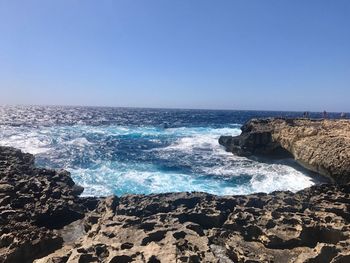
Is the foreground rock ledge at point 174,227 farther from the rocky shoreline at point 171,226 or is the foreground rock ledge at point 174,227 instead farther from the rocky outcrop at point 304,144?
the rocky outcrop at point 304,144

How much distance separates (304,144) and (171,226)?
22634 millimetres

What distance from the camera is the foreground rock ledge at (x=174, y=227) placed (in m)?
11.5

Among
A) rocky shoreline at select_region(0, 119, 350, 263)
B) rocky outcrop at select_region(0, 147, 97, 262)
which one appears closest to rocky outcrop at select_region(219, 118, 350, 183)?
rocky shoreline at select_region(0, 119, 350, 263)

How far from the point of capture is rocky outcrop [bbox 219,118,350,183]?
86.5 ft

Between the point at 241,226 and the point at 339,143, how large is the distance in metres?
17.7

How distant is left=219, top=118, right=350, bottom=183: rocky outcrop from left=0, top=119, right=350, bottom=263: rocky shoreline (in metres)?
5.56

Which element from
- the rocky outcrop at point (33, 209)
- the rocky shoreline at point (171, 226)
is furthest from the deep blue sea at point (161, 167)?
the rocky shoreline at point (171, 226)

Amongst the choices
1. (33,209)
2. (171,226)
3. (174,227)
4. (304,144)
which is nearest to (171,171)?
(304,144)

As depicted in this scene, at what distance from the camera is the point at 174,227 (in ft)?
43.2

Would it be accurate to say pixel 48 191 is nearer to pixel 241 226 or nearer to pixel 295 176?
pixel 241 226

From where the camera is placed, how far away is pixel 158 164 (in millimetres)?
36875

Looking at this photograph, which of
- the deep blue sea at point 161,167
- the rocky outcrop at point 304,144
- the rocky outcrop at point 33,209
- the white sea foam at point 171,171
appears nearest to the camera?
the rocky outcrop at point 33,209

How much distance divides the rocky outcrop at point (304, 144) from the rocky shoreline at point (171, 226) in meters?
5.56

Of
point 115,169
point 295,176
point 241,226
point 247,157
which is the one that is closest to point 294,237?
point 241,226
